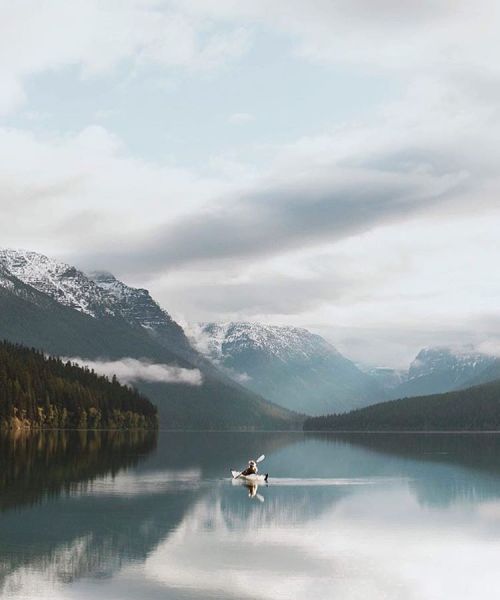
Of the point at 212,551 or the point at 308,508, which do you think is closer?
the point at 212,551

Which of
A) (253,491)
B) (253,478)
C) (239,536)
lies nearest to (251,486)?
(253,478)

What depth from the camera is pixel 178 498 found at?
76812 millimetres

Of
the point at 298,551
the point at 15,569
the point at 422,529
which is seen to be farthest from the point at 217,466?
the point at 15,569

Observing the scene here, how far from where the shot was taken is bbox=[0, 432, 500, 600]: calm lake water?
41844 mm

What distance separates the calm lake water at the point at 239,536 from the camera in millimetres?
41844

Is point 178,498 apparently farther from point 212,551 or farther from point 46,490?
point 212,551

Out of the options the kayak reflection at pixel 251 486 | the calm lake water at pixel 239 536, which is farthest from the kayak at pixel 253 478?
the calm lake water at pixel 239 536

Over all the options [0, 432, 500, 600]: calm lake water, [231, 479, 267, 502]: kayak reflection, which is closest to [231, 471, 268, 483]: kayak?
[231, 479, 267, 502]: kayak reflection

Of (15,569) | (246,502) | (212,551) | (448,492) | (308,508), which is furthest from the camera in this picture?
(448,492)

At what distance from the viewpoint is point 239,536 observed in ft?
186

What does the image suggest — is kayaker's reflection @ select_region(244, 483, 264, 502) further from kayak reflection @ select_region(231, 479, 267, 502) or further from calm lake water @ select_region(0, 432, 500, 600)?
calm lake water @ select_region(0, 432, 500, 600)

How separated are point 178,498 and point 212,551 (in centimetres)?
2653

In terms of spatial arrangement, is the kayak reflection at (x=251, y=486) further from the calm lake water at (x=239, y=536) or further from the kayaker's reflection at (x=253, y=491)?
the calm lake water at (x=239, y=536)

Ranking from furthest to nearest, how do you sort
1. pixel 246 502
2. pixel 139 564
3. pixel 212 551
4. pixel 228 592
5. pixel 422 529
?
pixel 246 502 → pixel 422 529 → pixel 212 551 → pixel 139 564 → pixel 228 592
